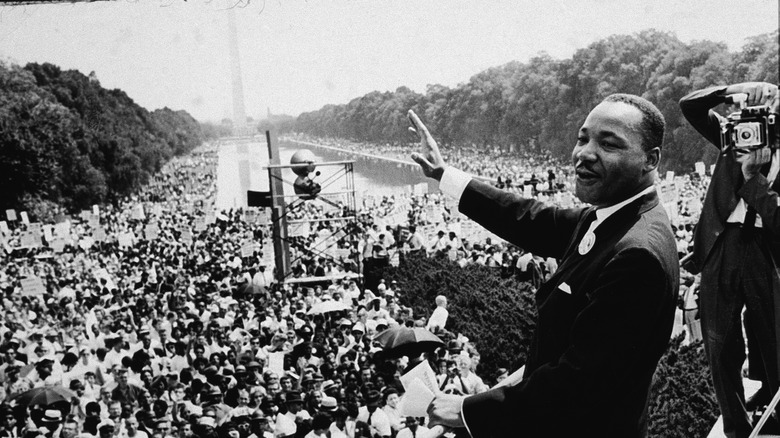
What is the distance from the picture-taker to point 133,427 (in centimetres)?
756

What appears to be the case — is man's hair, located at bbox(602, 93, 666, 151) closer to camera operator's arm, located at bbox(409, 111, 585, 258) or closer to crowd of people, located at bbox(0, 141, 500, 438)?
camera operator's arm, located at bbox(409, 111, 585, 258)

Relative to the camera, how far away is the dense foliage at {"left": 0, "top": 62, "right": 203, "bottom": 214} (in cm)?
2697

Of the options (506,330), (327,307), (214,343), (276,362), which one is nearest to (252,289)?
(327,307)

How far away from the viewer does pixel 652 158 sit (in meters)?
2.26

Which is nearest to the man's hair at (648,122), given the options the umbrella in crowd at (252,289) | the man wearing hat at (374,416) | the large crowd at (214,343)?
the large crowd at (214,343)

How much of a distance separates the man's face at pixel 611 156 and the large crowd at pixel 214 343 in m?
3.43

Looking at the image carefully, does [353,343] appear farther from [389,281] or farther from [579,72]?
[579,72]

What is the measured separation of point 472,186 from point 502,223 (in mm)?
153

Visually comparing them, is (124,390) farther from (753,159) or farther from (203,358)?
(753,159)

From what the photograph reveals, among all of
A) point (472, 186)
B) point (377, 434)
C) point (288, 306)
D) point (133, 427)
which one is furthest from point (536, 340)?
point (288, 306)

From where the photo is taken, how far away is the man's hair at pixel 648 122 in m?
2.23

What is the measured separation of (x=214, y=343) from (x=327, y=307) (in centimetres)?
198

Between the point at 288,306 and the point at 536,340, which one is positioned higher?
the point at 536,340

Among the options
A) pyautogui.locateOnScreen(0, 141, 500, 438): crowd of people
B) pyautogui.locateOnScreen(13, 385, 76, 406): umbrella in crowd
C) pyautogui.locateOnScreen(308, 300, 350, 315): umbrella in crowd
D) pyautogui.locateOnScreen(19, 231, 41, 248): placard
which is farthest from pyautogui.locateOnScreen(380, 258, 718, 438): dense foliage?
pyautogui.locateOnScreen(19, 231, 41, 248): placard
